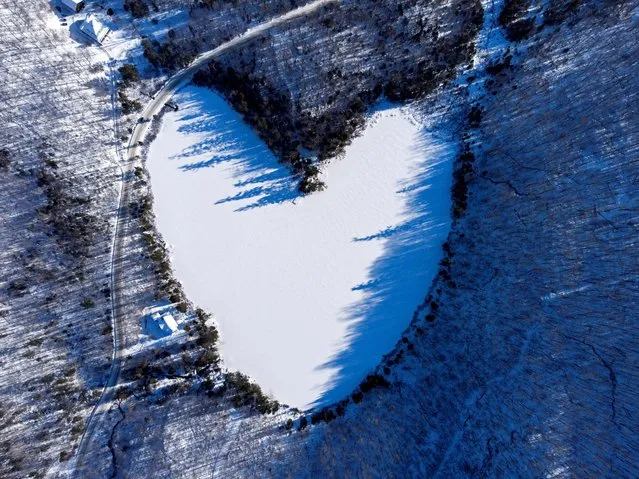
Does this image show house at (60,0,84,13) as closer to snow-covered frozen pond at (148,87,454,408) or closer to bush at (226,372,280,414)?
snow-covered frozen pond at (148,87,454,408)

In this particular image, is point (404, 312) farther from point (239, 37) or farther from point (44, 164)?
point (44, 164)

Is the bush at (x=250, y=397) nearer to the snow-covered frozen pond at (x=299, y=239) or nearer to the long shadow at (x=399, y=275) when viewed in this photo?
the snow-covered frozen pond at (x=299, y=239)

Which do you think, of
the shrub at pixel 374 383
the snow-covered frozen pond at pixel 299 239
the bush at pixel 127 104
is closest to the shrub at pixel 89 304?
the snow-covered frozen pond at pixel 299 239

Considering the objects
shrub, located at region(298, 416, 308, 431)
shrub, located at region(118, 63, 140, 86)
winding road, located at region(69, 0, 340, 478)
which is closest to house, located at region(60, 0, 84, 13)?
shrub, located at region(118, 63, 140, 86)

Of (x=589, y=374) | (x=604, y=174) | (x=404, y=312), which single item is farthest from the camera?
(x=404, y=312)

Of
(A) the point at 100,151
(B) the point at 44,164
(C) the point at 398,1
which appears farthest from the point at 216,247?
(C) the point at 398,1

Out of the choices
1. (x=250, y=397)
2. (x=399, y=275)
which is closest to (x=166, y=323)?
(x=250, y=397)
